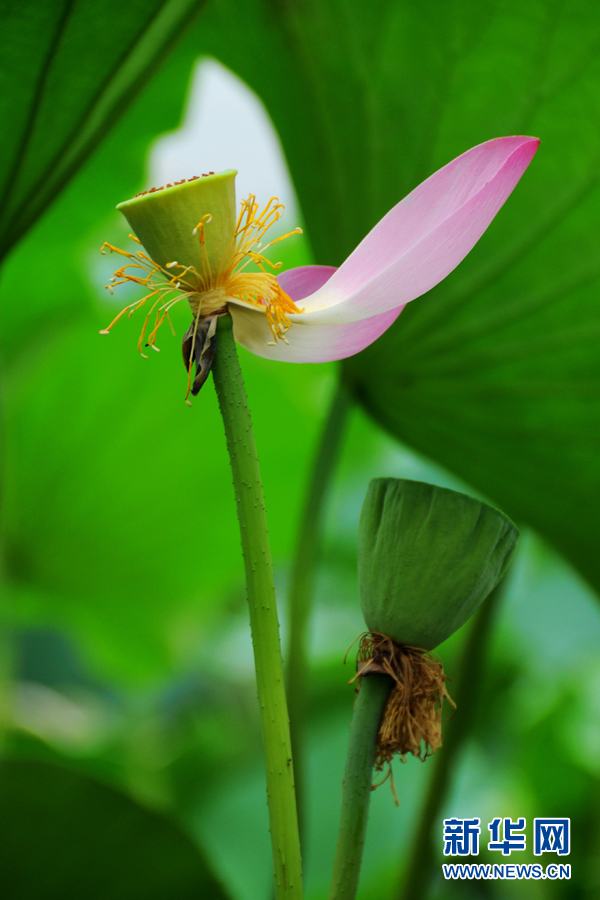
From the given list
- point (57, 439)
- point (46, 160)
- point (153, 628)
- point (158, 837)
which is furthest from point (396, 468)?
point (46, 160)

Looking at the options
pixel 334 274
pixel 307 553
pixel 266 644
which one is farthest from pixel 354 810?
pixel 307 553

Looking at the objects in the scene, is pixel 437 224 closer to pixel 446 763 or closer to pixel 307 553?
pixel 307 553

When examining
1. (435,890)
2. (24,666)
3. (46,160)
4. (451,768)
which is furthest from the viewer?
(24,666)

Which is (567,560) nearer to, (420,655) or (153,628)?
(420,655)

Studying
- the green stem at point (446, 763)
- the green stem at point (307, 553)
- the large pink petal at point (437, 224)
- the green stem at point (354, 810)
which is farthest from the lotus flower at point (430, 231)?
the green stem at point (446, 763)

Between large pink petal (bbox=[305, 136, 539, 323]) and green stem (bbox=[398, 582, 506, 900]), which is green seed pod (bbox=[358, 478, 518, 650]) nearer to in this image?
large pink petal (bbox=[305, 136, 539, 323])

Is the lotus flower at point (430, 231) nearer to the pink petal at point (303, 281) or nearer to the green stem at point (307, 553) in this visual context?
the pink petal at point (303, 281)
